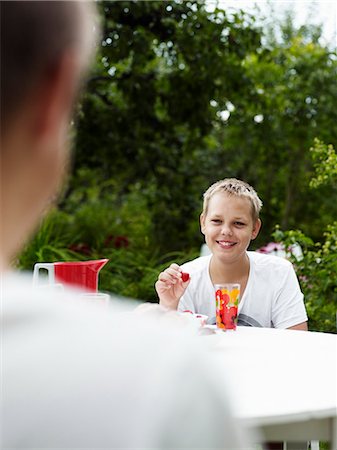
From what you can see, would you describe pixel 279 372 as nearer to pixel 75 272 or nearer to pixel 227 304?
pixel 227 304

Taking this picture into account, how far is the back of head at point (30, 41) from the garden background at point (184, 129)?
4.05m

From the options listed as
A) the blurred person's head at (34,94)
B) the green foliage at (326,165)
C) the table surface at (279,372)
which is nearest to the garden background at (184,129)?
the green foliage at (326,165)

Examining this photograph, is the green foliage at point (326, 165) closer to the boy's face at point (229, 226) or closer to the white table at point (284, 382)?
the boy's face at point (229, 226)

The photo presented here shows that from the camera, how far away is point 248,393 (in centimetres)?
143

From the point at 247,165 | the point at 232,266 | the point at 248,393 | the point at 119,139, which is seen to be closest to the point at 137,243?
the point at 119,139

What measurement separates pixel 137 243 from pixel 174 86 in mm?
1293

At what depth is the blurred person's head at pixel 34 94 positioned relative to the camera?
1.57 feet

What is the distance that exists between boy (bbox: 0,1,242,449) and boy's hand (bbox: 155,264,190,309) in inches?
66.6

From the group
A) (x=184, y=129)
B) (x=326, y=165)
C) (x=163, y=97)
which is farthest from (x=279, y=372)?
(x=184, y=129)

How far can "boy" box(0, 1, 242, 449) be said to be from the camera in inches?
17.9

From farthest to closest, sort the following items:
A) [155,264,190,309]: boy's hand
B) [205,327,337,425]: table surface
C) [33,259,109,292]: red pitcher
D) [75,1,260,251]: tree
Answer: [75,1,260,251]: tree
[155,264,190,309]: boy's hand
[33,259,109,292]: red pitcher
[205,327,337,425]: table surface

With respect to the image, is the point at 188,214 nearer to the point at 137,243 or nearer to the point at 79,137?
the point at 137,243

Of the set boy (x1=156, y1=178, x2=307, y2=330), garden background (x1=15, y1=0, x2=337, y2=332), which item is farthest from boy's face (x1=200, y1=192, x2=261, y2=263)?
garden background (x1=15, y1=0, x2=337, y2=332)

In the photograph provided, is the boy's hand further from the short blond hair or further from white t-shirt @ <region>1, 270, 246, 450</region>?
white t-shirt @ <region>1, 270, 246, 450</region>
